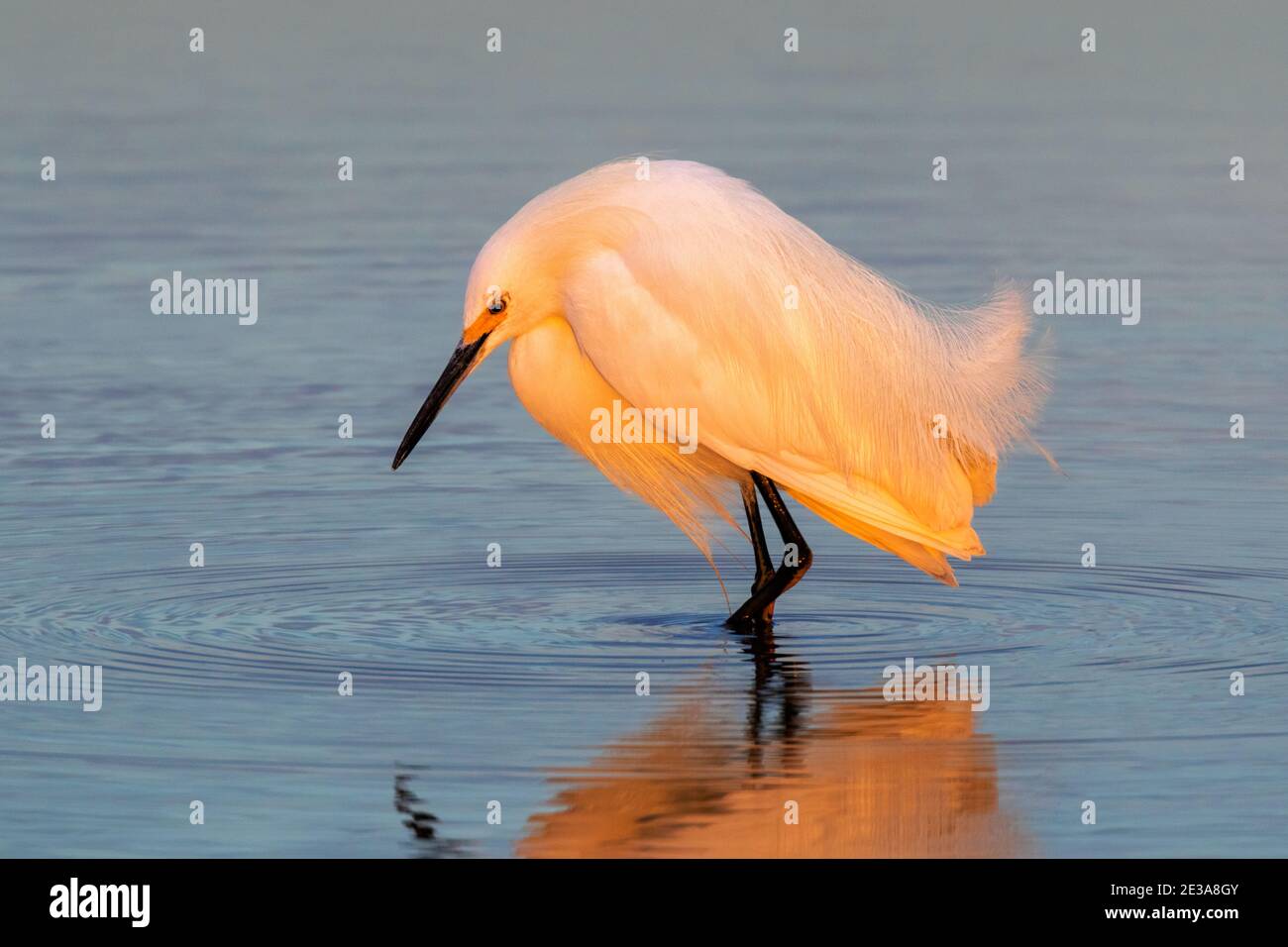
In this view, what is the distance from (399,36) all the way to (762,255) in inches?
593

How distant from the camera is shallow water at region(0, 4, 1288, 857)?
316 inches

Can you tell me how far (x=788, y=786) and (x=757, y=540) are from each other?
2.53 meters

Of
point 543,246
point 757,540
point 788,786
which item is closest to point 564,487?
point 757,540

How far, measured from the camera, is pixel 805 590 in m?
11.1

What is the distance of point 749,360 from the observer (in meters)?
9.89

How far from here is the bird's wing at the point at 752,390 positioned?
973 centimetres

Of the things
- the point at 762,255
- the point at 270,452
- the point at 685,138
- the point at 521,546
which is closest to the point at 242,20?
the point at 685,138

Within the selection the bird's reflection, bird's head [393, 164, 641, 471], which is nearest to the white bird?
bird's head [393, 164, 641, 471]

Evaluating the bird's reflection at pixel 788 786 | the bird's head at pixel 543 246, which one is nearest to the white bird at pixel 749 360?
the bird's head at pixel 543 246

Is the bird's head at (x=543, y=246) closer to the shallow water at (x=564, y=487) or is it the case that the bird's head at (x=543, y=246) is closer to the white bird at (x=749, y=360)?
the white bird at (x=749, y=360)

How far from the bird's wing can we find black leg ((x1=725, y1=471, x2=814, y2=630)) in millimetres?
182

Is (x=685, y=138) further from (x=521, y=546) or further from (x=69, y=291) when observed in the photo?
(x=521, y=546)

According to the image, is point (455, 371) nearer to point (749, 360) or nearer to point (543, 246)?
point (543, 246)

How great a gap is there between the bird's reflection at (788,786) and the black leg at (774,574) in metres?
1.05
